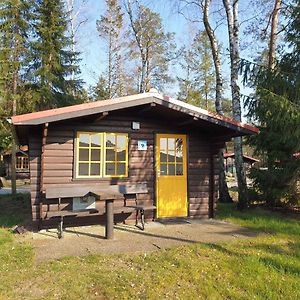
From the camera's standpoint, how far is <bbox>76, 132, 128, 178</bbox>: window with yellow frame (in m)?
7.76

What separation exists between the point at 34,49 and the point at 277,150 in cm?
1404

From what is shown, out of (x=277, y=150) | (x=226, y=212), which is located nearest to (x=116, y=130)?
(x=226, y=212)

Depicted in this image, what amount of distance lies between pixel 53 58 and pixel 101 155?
41.5 ft

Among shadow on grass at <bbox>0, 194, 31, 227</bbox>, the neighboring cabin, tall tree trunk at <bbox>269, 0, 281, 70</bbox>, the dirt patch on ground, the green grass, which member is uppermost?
tall tree trunk at <bbox>269, 0, 281, 70</bbox>

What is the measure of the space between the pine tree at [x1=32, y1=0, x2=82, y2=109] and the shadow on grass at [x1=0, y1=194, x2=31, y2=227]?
6564mm

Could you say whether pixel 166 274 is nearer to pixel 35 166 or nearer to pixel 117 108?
pixel 117 108

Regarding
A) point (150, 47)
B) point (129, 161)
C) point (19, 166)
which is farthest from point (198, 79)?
point (129, 161)

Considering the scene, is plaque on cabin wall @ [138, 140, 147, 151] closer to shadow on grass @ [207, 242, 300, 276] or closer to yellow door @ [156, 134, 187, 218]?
yellow door @ [156, 134, 187, 218]

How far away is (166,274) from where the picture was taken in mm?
4551

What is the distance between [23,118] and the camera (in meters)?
6.47

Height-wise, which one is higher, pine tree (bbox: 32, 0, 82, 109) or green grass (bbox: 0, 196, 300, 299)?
pine tree (bbox: 32, 0, 82, 109)

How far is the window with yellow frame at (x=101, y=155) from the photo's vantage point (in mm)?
7762

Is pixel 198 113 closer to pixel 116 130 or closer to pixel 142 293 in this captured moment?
pixel 116 130

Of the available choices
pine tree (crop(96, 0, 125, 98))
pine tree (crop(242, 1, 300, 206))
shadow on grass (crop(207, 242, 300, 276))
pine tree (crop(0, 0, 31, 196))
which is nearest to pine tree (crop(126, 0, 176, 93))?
pine tree (crop(96, 0, 125, 98))
